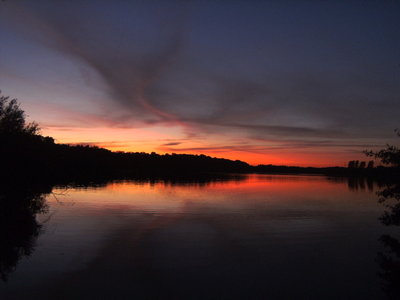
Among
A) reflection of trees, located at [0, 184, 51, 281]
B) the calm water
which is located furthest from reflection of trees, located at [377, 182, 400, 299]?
reflection of trees, located at [0, 184, 51, 281]

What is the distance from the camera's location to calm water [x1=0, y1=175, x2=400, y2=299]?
14.2 meters

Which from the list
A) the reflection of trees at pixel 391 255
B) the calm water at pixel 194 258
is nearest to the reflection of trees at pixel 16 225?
the calm water at pixel 194 258

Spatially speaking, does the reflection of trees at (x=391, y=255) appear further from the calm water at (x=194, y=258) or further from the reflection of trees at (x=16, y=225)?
the reflection of trees at (x=16, y=225)

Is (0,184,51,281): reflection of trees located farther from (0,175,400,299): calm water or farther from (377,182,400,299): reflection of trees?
(377,182,400,299): reflection of trees

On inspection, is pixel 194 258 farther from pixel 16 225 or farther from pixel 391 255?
pixel 16 225

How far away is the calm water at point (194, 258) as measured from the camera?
14164mm

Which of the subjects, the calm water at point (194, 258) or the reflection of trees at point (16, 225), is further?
the reflection of trees at point (16, 225)

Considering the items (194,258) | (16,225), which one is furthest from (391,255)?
(16,225)

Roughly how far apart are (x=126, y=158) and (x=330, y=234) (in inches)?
6676

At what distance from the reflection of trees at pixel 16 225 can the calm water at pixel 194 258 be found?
0.13 metres

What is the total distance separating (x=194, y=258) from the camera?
18.8m

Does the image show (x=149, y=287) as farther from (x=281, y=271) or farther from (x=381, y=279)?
(x=381, y=279)

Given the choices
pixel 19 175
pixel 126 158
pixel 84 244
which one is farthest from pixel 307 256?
pixel 126 158

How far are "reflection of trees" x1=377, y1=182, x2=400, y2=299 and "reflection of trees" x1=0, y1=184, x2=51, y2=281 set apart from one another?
623 inches
